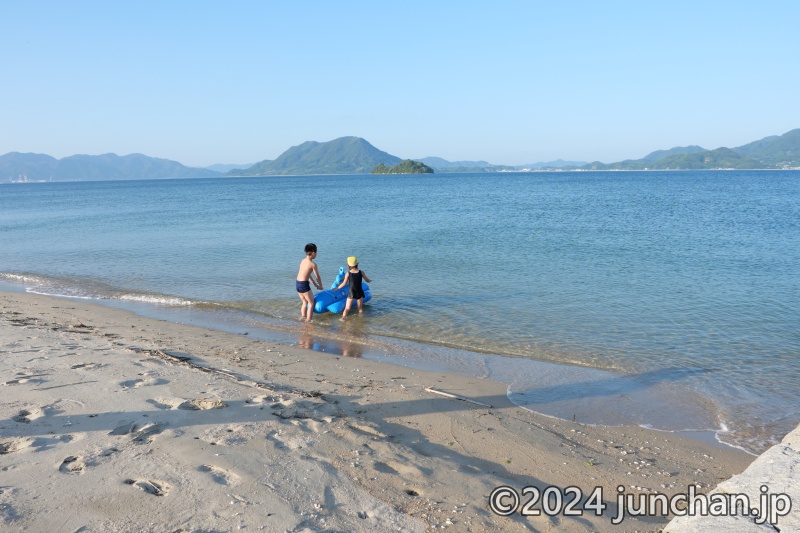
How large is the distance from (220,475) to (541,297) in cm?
1033

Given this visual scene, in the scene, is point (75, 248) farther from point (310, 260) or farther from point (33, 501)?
point (33, 501)

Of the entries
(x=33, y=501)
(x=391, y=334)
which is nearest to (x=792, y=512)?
(x=33, y=501)

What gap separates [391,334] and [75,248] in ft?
61.6

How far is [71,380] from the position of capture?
251 inches

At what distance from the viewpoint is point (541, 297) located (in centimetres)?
1335

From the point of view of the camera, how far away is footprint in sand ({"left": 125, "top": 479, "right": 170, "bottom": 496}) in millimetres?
3998

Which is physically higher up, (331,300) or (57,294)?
(331,300)

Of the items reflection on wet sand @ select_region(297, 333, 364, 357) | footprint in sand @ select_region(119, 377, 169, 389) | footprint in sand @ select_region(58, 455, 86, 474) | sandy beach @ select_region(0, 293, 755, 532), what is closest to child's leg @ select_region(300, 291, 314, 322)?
reflection on wet sand @ select_region(297, 333, 364, 357)

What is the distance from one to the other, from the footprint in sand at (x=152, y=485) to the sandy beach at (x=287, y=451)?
0.06ft

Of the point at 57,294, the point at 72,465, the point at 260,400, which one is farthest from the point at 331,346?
the point at 57,294

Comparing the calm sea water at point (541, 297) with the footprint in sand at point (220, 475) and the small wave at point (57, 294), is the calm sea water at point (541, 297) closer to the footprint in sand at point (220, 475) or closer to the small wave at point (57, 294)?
the small wave at point (57, 294)

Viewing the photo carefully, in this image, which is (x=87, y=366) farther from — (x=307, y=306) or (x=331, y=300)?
(x=331, y=300)

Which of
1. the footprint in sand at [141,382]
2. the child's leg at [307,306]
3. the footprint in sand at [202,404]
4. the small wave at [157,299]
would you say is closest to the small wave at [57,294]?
the small wave at [157,299]

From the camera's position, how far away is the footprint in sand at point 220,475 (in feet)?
13.8
